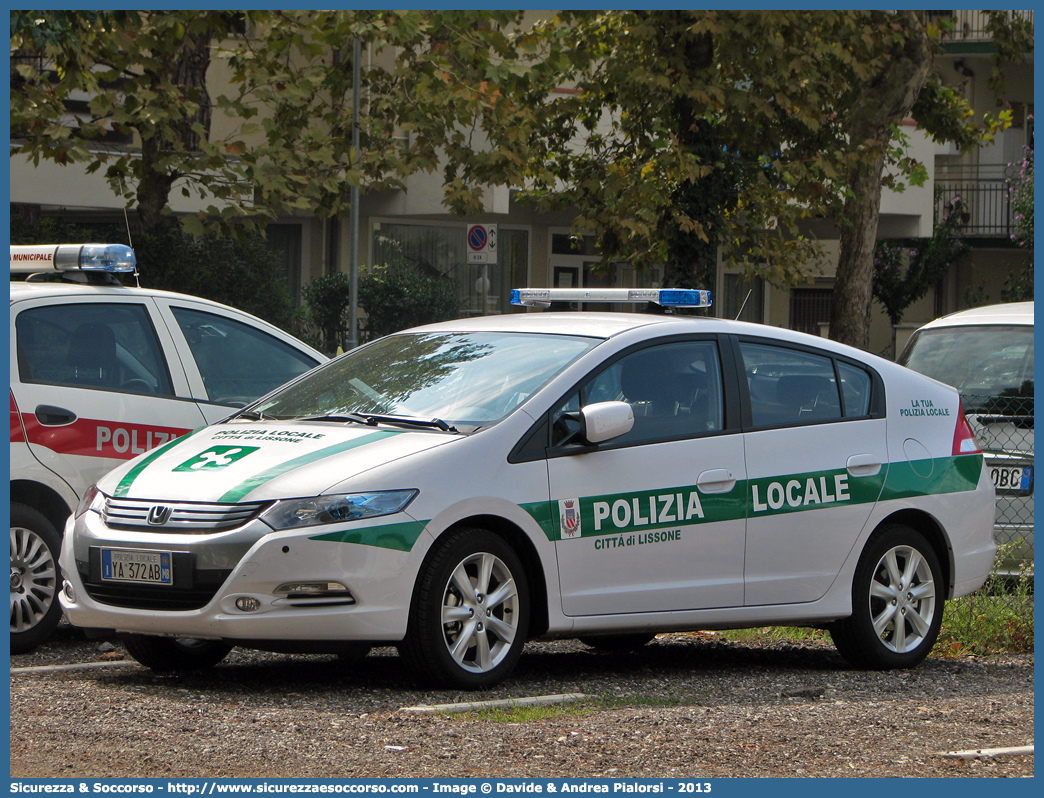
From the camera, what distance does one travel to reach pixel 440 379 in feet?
22.3

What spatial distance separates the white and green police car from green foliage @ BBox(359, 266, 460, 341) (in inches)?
522

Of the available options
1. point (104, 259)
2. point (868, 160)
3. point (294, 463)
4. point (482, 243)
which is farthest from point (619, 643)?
point (482, 243)

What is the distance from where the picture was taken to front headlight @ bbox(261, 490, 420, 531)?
19.0ft

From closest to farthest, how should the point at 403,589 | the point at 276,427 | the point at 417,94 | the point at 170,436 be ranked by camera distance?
the point at 403,589 → the point at 276,427 → the point at 170,436 → the point at 417,94

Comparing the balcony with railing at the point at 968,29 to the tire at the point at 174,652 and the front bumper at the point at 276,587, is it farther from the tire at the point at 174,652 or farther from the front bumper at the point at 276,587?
the front bumper at the point at 276,587

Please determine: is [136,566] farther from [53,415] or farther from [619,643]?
[619,643]

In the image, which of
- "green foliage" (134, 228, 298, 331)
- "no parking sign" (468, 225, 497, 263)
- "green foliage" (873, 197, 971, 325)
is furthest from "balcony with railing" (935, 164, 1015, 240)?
"green foliage" (134, 228, 298, 331)

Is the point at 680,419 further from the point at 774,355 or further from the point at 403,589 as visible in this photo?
the point at 403,589

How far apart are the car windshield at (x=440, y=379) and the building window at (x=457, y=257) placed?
54.1 feet

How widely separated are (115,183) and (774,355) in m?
8.40

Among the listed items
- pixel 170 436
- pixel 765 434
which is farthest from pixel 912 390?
pixel 170 436

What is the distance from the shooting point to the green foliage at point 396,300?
69.8 feet

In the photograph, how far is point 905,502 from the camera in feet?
24.9

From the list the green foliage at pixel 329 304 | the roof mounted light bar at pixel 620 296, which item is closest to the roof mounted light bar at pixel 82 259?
the roof mounted light bar at pixel 620 296
